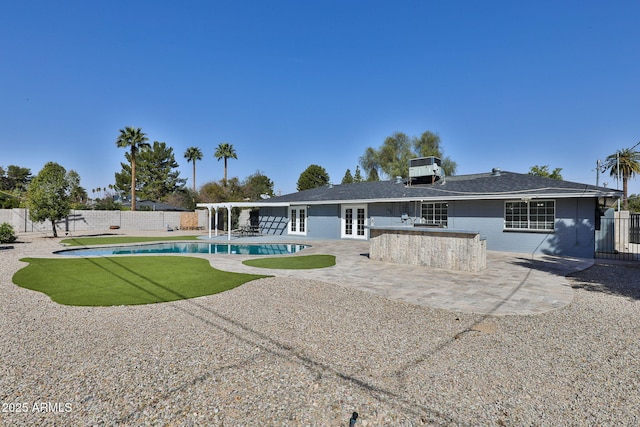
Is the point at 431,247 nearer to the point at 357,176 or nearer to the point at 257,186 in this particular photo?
the point at 257,186

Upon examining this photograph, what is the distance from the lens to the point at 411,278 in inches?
322

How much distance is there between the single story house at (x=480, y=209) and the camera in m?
12.1

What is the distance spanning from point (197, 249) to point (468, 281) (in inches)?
519

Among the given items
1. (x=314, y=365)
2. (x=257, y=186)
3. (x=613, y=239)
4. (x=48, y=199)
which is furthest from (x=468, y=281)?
(x=257, y=186)

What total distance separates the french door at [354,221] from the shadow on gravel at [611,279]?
10.7 m

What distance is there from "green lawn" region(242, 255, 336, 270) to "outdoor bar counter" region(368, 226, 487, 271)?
5.99 feet

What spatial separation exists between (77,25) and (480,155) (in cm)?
3302

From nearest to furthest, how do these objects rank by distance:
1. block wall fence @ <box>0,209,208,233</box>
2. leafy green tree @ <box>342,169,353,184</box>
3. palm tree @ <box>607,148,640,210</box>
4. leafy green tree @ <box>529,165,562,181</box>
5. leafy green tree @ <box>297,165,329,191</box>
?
1. block wall fence @ <box>0,209,208,233</box>
2. palm tree @ <box>607,148,640,210</box>
3. leafy green tree @ <box>529,165,562,181</box>
4. leafy green tree @ <box>297,165,329,191</box>
5. leafy green tree @ <box>342,169,353,184</box>

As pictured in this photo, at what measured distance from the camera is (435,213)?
15.7 m

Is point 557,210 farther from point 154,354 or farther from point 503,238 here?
point 154,354

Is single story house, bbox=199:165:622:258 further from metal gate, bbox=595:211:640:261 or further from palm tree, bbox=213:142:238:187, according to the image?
palm tree, bbox=213:142:238:187

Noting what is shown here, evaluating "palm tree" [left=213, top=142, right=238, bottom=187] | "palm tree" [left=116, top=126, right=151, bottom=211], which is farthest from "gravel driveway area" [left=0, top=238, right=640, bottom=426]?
"palm tree" [left=213, top=142, right=238, bottom=187]

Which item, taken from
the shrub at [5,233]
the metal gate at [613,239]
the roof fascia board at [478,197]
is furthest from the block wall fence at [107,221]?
the metal gate at [613,239]

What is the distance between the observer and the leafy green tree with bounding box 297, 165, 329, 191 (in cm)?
5153
